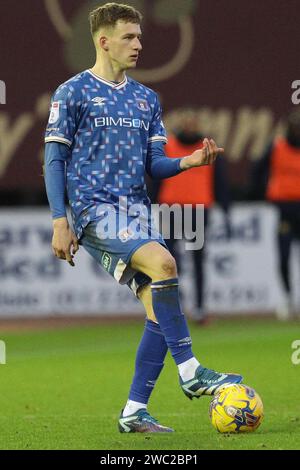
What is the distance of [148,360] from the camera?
23.4ft

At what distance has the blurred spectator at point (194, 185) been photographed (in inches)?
575

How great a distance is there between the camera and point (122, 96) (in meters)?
7.28

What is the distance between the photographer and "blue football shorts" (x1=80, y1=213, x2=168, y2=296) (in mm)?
6945

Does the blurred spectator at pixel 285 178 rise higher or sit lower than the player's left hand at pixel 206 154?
lower

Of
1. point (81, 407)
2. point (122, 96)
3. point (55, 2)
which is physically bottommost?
point (81, 407)

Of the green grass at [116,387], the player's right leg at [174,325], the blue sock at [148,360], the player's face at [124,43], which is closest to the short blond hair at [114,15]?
the player's face at [124,43]

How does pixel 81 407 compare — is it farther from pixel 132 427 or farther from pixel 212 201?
pixel 212 201

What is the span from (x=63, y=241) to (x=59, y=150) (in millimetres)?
523

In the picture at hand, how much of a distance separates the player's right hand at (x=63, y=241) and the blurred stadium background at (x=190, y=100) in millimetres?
8559

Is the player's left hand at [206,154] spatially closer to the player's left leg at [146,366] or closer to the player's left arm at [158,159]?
the player's left arm at [158,159]

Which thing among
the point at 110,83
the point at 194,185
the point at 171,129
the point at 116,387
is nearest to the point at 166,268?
the point at 110,83

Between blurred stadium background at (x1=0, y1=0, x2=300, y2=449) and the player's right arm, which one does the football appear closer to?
the player's right arm
